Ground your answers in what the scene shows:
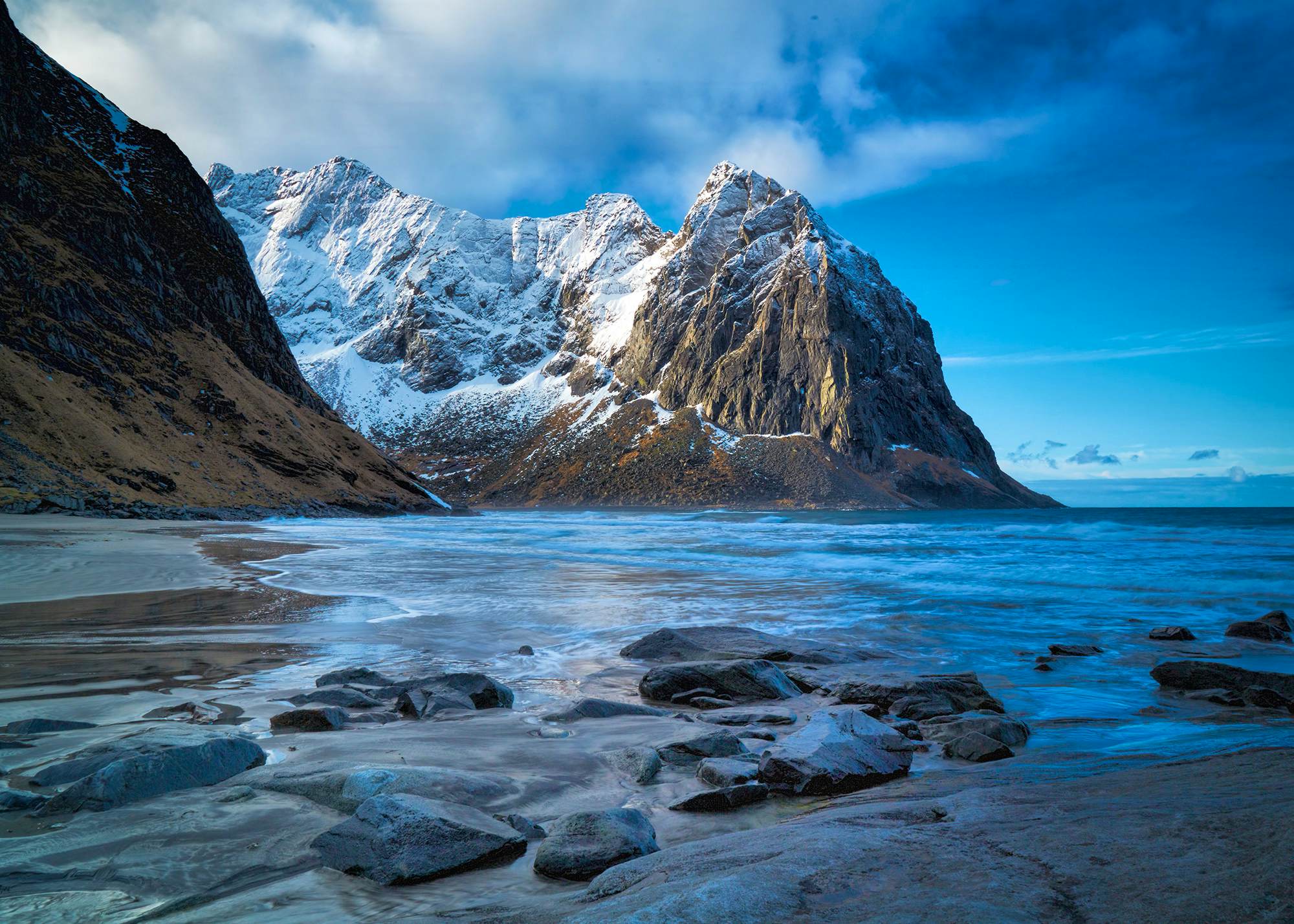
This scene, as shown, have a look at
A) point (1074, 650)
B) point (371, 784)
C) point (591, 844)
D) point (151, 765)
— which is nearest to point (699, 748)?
point (591, 844)

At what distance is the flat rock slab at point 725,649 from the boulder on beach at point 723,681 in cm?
123

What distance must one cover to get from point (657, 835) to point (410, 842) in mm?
1324

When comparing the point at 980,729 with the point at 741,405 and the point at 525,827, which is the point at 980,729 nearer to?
the point at 525,827

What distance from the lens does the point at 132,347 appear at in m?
50.5

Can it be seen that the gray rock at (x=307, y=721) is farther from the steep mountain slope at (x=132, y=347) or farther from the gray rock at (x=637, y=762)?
the steep mountain slope at (x=132, y=347)

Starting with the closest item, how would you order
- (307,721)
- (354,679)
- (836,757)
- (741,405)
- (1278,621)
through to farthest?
(836,757) → (307,721) → (354,679) → (1278,621) → (741,405)

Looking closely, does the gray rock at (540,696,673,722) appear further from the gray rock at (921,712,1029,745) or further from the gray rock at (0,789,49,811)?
the gray rock at (0,789,49,811)

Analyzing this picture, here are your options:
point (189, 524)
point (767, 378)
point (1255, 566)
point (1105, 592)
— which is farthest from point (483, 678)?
point (767, 378)

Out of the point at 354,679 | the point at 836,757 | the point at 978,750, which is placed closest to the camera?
the point at 836,757

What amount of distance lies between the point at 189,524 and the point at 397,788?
132 ft

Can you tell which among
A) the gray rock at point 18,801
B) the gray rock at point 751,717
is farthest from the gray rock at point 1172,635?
the gray rock at point 18,801

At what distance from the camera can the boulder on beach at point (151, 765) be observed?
140 inches

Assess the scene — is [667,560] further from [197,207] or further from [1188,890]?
[197,207]

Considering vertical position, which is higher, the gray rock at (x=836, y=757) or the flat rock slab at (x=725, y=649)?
the gray rock at (x=836, y=757)
